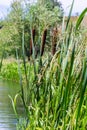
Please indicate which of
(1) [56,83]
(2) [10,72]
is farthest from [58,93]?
(2) [10,72]

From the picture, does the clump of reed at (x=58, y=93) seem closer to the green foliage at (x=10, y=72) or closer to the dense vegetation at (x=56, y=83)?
the dense vegetation at (x=56, y=83)

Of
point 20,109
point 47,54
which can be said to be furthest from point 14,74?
point 47,54

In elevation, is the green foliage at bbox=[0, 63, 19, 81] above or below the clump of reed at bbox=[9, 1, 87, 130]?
below

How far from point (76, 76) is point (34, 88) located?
294 mm

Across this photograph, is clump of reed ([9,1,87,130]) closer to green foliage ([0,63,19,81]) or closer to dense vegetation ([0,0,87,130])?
dense vegetation ([0,0,87,130])

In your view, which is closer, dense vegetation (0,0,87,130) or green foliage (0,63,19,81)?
dense vegetation (0,0,87,130)

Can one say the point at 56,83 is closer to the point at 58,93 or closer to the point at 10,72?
the point at 58,93

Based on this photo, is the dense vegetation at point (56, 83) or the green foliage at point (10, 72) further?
the green foliage at point (10, 72)

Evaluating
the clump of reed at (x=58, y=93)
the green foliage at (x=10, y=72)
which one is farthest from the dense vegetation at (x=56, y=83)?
the green foliage at (x=10, y=72)

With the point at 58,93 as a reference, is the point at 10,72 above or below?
below

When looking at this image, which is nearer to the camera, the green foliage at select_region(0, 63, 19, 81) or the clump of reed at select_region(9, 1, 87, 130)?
the clump of reed at select_region(9, 1, 87, 130)

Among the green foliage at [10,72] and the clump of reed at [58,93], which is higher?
the clump of reed at [58,93]

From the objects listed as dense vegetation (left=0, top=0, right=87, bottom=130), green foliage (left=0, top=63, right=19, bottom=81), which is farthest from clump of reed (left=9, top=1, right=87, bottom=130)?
green foliage (left=0, top=63, right=19, bottom=81)

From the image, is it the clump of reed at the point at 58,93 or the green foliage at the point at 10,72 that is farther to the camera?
the green foliage at the point at 10,72
